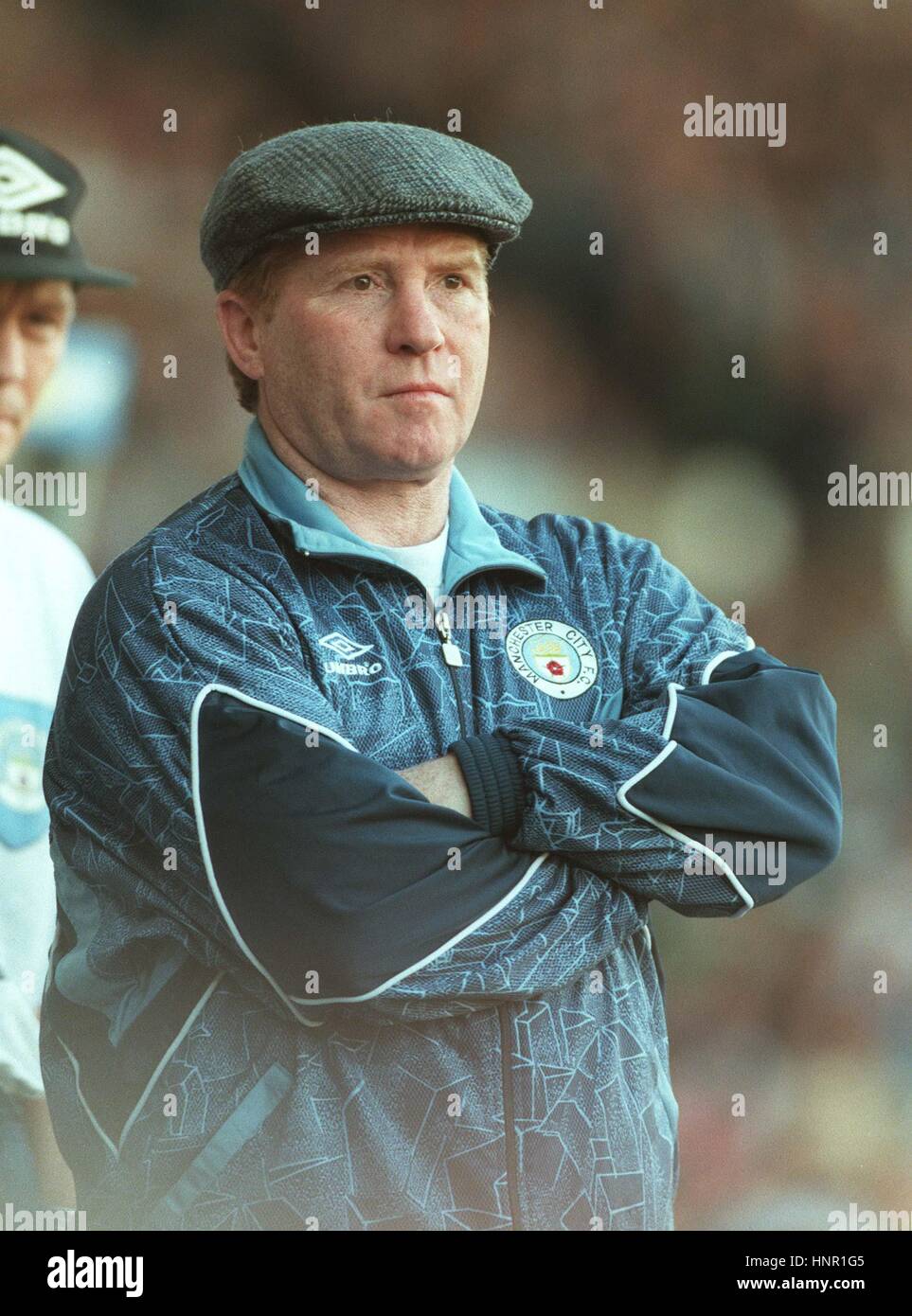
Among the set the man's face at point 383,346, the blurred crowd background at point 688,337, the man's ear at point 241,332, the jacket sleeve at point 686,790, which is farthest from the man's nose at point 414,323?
the blurred crowd background at point 688,337

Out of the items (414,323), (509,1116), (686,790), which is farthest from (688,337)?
(509,1116)

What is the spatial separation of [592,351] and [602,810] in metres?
1.09

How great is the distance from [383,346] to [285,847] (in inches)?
21.7

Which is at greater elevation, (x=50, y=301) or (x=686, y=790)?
(x=50, y=301)

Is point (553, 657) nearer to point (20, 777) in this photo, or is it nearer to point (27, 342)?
point (20, 777)

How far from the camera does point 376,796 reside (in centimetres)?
150

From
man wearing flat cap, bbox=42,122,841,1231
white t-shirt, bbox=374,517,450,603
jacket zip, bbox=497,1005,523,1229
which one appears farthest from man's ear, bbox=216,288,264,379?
jacket zip, bbox=497,1005,523,1229

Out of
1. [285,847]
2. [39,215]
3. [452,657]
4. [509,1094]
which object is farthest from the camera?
Answer: [39,215]

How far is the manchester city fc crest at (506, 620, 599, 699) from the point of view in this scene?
172 centimetres

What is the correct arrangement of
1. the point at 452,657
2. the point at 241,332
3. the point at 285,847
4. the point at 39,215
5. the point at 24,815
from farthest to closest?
1. the point at 39,215
2. the point at 24,815
3. the point at 241,332
4. the point at 452,657
5. the point at 285,847

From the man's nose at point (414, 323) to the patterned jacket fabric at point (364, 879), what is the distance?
192mm

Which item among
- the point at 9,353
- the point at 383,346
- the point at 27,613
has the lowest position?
the point at 27,613

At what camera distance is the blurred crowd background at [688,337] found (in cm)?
227

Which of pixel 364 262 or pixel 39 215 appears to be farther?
pixel 39 215
